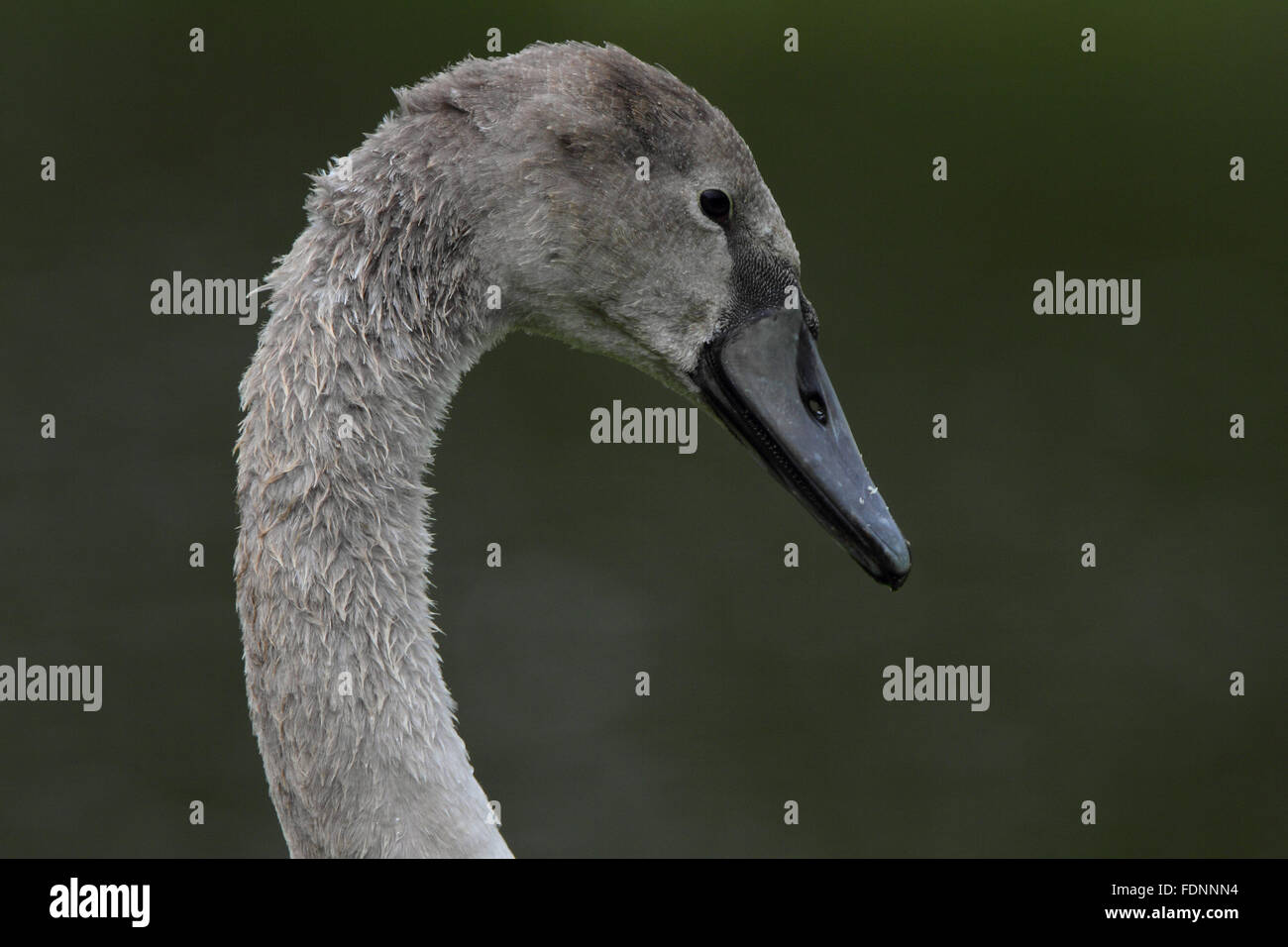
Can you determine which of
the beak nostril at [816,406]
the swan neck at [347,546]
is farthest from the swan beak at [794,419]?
the swan neck at [347,546]

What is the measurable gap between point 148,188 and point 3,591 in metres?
2.93

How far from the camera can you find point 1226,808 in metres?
7.62

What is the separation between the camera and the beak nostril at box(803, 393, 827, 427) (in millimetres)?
3861

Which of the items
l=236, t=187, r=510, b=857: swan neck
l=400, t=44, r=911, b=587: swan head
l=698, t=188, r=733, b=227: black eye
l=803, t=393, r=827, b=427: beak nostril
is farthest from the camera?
l=803, t=393, r=827, b=427: beak nostril

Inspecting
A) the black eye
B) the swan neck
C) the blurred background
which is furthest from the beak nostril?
the blurred background

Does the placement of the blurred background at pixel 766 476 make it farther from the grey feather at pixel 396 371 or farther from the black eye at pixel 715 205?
the black eye at pixel 715 205

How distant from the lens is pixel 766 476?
9.47m

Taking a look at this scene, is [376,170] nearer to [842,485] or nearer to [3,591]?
[842,485]

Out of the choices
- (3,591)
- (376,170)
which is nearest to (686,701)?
(3,591)

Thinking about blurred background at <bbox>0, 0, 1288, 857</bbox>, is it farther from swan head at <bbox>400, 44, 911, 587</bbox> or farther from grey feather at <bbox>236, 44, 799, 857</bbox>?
grey feather at <bbox>236, 44, 799, 857</bbox>

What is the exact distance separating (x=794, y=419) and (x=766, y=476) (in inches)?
223

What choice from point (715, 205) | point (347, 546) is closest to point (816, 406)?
point (715, 205)

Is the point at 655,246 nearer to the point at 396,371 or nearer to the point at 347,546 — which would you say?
the point at 396,371

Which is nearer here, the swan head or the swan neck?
the swan neck
